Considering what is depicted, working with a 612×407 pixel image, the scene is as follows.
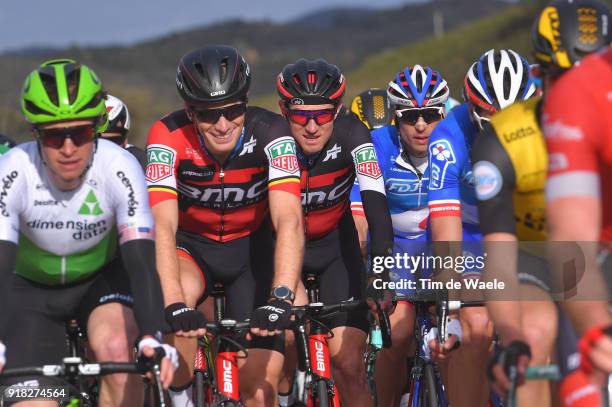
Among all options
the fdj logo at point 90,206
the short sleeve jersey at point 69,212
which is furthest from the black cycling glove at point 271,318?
the fdj logo at point 90,206

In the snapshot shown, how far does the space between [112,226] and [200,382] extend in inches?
61.5

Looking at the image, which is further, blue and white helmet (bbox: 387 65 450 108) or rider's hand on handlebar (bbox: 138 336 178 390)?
blue and white helmet (bbox: 387 65 450 108)

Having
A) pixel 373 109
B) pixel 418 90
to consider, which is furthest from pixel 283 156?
pixel 373 109

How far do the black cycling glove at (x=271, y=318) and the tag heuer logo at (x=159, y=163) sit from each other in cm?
145

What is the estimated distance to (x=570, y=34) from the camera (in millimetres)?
5555

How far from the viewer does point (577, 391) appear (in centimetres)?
465

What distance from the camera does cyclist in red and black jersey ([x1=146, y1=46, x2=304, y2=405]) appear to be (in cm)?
721

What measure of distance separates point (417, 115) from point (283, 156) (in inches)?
67.8

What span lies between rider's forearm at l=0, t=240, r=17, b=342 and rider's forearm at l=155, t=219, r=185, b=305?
1.03 meters

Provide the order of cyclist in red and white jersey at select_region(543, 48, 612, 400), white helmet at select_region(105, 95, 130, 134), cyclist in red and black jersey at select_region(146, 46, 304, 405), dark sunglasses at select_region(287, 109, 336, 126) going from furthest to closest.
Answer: white helmet at select_region(105, 95, 130, 134), dark sunglasses at select_region(287, 109, 336, 126), cyclist in red and black jersey at select_region(146, 46, 304, 405), cyclist in red and white jersey at select_region(543, 48, 612, 400)

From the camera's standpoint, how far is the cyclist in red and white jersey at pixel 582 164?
4.69 m

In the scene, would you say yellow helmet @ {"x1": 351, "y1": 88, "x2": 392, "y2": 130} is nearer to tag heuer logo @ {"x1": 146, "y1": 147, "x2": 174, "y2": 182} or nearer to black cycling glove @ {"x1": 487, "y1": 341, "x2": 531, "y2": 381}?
tag heuer logo @ {"x1": 146, "y1": 147, "x2": 174, "y2": 182}

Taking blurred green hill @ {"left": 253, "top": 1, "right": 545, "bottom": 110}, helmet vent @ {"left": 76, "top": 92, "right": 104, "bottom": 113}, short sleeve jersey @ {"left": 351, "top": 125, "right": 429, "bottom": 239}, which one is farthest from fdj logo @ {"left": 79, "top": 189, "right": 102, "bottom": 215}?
blurred green hill @ {"left": 253, "top": 1, "right": 545, "bottom": 110}

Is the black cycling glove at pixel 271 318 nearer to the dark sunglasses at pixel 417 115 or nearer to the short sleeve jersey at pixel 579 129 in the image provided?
the short sleeve jersey at pixel 579 129
